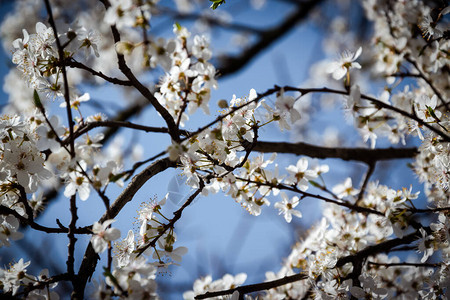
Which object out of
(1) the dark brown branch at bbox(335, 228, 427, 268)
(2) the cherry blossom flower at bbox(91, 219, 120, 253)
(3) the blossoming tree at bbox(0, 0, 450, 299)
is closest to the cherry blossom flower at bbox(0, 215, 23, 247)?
(3) the blossoming tree at bbox(0, 0, 450, 299)

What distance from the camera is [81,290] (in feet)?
3.83

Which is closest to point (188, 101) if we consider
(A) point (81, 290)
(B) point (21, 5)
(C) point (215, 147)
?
(C) point (215, 147)

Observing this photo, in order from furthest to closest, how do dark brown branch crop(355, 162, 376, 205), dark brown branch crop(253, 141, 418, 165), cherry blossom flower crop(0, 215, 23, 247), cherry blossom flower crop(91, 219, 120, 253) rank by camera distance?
1. dark brown branch crop(355, 162, 376, 205)
2. dark brown branch crop(253, 141, 418, 165)
3. cherry blossom flower crop(0, 215, 23, 247)
4. cherry blossom flower crop(91, 219, 120, 253)

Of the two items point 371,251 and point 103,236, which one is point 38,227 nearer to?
point 103,236

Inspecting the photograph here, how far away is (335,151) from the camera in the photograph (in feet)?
7.17

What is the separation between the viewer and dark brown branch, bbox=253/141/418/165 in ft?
6.30

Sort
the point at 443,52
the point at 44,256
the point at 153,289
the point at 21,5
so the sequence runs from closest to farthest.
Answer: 1. the point at 153,289
2. the point at 443,52
3. the point at 44,256
4. the point at 21,5

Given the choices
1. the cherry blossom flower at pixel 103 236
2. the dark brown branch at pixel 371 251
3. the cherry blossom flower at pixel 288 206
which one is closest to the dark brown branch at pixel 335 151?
the cherry blossom flower at pixel 288 206

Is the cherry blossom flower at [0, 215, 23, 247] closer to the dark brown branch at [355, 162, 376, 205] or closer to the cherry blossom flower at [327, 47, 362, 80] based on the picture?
the cherry blossom flower at [327, 47, 362, 80]

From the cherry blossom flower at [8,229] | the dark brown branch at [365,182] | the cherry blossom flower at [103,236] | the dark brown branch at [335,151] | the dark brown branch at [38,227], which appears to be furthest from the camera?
the dark brown branch at [365,182]

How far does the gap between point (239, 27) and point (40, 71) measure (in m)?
3.54

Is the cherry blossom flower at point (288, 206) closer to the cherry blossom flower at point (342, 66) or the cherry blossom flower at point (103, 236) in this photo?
the cherry blossom flower at point (342, 66)

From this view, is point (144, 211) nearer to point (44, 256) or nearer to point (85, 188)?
Result: point (85, 188)

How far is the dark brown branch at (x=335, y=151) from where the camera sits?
6.30 ft
